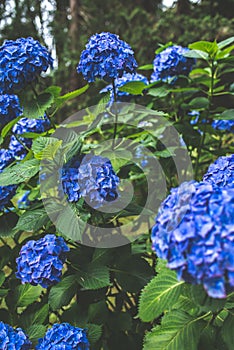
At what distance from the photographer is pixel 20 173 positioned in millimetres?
1354

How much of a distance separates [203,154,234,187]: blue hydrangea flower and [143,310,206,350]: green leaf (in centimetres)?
33

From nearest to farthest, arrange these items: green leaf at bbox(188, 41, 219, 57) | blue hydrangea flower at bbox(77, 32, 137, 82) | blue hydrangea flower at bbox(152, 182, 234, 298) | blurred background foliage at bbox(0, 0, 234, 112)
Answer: blue hydrangea flower at bbox(152, 182, 234, 298), blue hydrangea flower at bbox(77, 32, 137, 82), green leaf at bbox(188, 41, 219, 57), blurred background foliage at bbox(0, 0, 234, 112)

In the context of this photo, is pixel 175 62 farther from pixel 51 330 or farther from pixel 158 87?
pixel 51 330

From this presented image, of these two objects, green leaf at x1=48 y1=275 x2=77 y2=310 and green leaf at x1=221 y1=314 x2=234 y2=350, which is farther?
green leaf at x1=48 y1=275 x2=77 y2=310

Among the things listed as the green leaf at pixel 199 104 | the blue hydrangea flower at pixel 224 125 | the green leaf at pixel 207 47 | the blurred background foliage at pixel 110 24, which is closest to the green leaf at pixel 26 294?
the green leaf at pixel 199 104

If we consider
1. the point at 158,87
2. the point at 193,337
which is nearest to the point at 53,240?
the point at 193,337

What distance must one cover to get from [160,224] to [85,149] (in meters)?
0.81

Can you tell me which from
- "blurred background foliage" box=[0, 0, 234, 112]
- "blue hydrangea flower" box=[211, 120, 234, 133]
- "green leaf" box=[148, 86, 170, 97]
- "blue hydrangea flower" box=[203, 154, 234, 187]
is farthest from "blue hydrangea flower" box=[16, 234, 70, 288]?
"blurred background foliage" box=[0, 0, 234, 112]

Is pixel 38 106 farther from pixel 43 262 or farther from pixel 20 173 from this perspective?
pixel 43 262

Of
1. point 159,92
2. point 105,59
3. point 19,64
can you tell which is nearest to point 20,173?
point 19,64

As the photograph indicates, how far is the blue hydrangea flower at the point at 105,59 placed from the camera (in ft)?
4.72

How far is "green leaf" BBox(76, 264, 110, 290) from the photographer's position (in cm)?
131

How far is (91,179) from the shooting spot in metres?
1.30

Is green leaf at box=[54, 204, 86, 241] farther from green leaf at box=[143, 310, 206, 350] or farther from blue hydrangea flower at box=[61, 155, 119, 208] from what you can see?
green leaf at box=[143, 310, 206, 350]
